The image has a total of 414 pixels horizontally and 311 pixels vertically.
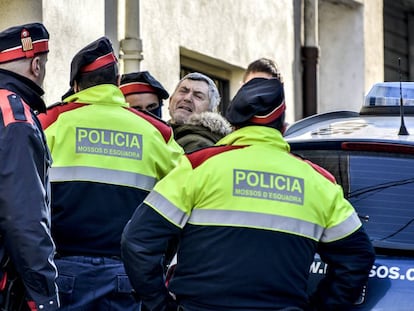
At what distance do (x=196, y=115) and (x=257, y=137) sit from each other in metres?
1.93

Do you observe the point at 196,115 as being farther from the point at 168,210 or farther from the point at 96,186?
the point at 168,210

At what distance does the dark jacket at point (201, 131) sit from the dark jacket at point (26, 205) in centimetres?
183

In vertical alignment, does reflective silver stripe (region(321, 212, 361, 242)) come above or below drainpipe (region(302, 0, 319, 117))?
below

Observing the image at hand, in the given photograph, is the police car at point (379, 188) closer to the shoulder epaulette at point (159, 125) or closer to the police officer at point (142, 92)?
the shoulder epaulette at point (159, 125)

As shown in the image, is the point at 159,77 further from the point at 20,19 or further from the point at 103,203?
the point at 103,203

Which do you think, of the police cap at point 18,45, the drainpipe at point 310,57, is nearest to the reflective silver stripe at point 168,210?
the police cap at point 18,45

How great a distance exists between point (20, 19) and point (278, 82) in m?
4.69

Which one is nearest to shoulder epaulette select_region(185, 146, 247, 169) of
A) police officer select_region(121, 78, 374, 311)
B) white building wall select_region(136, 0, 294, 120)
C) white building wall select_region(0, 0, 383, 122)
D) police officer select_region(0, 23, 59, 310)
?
police officer select_region(121, 78, 374, 311)

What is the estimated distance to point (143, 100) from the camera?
25.6 feet

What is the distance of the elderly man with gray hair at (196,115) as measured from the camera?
297 inches

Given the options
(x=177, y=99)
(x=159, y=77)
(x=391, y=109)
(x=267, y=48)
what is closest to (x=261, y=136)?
(x=391, y=109)

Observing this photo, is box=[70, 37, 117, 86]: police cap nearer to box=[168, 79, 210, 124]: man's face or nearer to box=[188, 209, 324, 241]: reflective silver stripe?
box=[188, 209, 324, 241]: reflective silver stripe

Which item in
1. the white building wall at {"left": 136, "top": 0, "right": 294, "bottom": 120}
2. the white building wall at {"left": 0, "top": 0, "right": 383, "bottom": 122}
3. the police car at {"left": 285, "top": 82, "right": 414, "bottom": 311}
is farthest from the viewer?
the white building wall at {"left": 136, "top": 0, "right": 294, "bottom": 120}

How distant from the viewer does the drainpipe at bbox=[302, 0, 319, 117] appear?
649 inches
